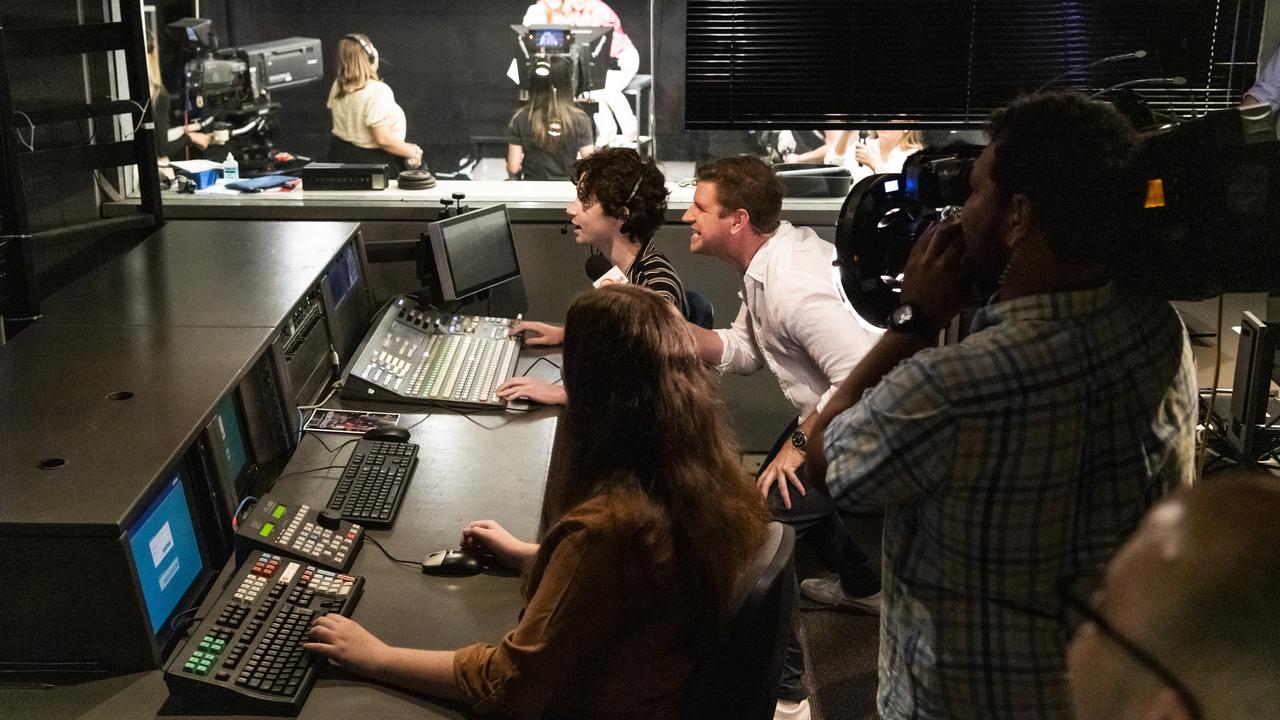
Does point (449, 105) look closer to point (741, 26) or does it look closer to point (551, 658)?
point (741, 26)

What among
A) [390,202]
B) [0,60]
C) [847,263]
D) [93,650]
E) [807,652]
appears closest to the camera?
[93,650]

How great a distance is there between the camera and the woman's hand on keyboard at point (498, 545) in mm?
2006

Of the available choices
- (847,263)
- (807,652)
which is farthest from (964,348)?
(807,652)

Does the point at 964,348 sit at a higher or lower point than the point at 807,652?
higher

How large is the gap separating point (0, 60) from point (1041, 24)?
3.16m

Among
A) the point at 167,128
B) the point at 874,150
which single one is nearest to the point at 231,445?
the point at 167,128

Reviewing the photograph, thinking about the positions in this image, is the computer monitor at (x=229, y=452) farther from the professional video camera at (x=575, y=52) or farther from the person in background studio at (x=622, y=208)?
the professional video camera at (x=575, y=52)

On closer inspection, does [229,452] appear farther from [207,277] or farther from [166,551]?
[207,277]

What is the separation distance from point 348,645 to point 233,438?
2.29 feet

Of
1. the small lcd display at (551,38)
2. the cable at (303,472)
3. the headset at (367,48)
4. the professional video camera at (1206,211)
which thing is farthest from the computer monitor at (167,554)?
the headset at (367,48)

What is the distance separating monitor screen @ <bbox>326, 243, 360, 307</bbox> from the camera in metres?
2.94

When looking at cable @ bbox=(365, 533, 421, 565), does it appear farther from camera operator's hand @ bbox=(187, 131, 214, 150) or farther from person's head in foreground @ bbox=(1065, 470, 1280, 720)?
camera operator's hand @ bbox=(187, 131, 214, 150)

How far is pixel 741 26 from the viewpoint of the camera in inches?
156

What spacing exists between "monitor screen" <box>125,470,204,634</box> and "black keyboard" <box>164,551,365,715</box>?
0.07m
